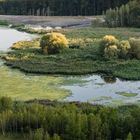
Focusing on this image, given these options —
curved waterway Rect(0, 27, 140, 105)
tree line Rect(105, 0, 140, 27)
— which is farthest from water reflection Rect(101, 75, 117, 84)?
tree line Rect(105, 0, 140, 27)

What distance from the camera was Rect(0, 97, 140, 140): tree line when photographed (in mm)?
28719

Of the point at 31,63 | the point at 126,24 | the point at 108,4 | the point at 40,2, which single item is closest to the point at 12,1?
the point at 40,2

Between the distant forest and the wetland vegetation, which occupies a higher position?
the distant forest

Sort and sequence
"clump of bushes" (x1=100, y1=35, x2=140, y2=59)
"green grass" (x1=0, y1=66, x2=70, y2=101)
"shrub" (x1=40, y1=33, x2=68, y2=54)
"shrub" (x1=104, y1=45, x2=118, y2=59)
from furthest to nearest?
"shrub" (x1=40, y1=33, x2=68, y2=54) < "clump of bushes" (x1=100, y1=35, x2=140, y2=59) < "shrub" (x1=104, y1=45, x2=118, y2=59) < "green grass" (x1=0, y1=66, x2=70, y2=101)

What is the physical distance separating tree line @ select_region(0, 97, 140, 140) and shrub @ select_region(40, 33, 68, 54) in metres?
30.2

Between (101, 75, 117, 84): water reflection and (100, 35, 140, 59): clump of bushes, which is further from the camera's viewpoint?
(100, 35, 140, 59): clump of bushes

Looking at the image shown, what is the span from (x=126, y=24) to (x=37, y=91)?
169ft

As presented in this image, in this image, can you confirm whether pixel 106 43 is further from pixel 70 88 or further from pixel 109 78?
pixel 70 88

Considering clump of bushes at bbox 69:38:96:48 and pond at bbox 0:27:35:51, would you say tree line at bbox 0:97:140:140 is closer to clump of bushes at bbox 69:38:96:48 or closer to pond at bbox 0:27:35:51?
clump of bushes at bbox 69:38:96:48

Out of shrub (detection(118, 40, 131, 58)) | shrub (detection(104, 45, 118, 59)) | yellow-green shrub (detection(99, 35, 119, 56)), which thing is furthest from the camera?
yellow-green shrub (detection(99, 35, 119, 56))

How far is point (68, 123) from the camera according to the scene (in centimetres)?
2947

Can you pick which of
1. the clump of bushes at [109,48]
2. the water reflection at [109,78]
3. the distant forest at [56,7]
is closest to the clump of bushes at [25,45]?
the clump of bushes at [109,48]

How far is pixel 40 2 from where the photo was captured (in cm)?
12888

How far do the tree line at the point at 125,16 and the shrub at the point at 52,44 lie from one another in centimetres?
2852
